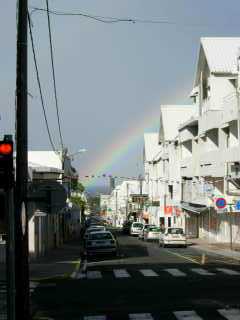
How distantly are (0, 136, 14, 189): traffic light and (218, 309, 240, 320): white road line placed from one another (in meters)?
5.86

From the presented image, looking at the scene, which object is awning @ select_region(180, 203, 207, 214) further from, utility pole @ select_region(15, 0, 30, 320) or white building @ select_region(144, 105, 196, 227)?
utility pole @ select_region(15, 0, 30, 320)

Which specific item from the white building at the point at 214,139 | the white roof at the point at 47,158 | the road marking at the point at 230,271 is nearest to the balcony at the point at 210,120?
the white building at the point at 214,139

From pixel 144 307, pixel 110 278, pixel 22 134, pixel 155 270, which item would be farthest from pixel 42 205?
pixel 155 270

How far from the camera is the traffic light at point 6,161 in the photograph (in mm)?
10766

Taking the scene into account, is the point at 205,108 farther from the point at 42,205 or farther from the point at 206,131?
the point at 42,205

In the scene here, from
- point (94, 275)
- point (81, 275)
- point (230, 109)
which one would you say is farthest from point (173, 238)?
point (94, 275)

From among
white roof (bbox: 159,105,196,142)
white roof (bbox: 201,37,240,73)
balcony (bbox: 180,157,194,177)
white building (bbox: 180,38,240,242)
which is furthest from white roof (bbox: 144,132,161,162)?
white roof (bbox: 201,37,240,73)

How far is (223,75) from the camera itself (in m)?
58.9

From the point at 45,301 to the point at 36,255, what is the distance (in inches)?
788

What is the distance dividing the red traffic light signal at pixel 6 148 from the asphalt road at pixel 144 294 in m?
5.52

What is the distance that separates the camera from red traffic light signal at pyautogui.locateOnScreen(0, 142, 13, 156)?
35.3 feet

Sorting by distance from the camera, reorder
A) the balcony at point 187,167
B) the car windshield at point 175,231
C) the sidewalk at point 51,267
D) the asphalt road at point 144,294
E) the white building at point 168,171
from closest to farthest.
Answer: the asphalt road at point 144,294 → the sidewalk at point 51,267 → the car windshield at point 175,231 → the balcony at point 187,167 → the white building at point 168,171

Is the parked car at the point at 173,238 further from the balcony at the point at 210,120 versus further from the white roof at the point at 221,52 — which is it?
the white roof at the point at 221,52

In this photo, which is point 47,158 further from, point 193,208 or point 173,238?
point 173,238
